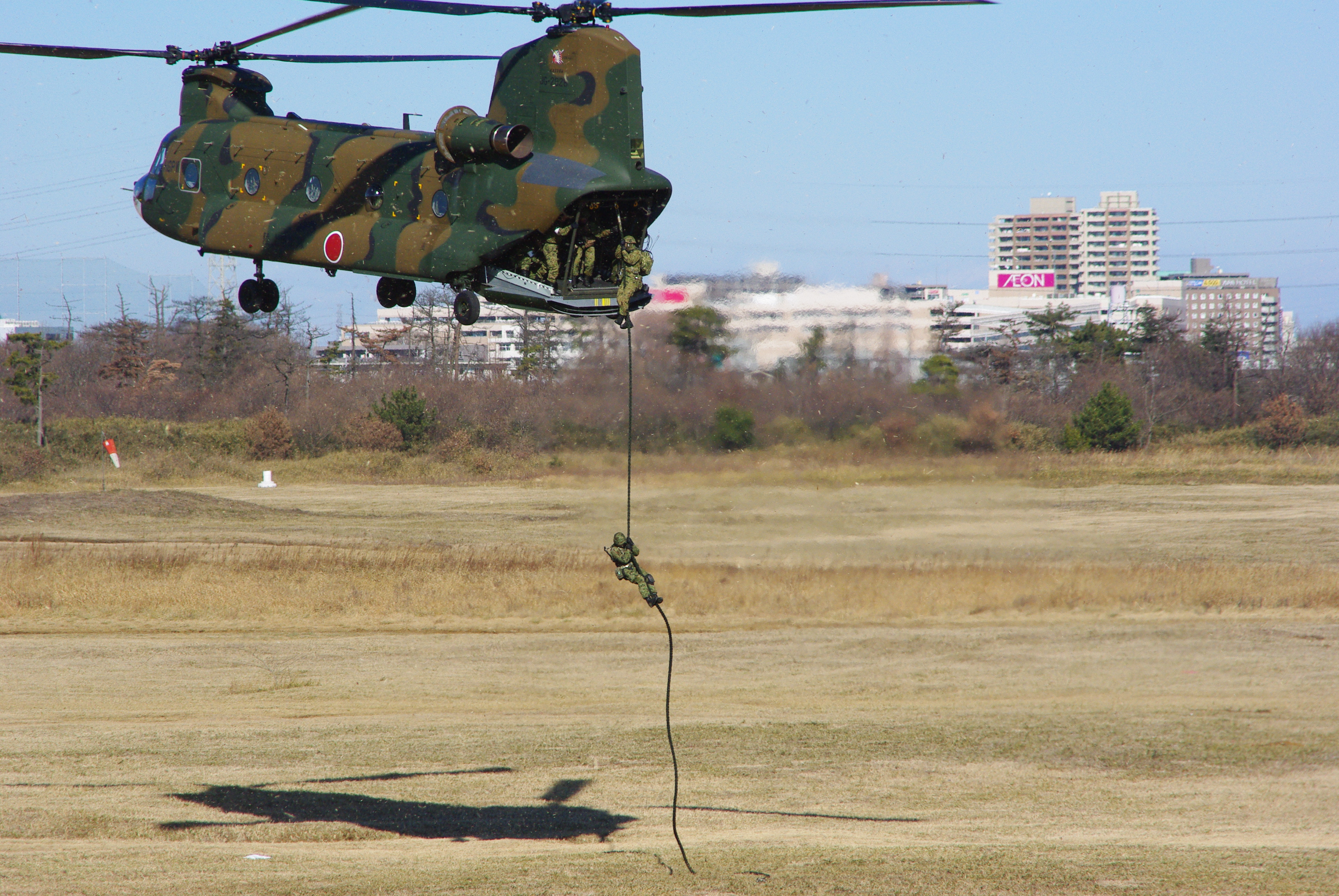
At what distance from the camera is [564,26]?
43.7ft

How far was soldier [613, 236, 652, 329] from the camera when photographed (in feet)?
43.7

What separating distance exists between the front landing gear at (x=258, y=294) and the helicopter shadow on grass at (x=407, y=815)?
31.9 ft

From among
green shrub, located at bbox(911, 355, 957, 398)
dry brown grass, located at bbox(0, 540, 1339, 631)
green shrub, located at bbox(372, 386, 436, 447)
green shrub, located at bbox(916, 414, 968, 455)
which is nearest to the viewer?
green shrub, located at bbox(911, 355, 957, 398)

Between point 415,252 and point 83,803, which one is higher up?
point 415,252

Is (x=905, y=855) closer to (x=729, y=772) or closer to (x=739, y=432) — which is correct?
(x=729, y=772)

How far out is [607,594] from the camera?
137ft

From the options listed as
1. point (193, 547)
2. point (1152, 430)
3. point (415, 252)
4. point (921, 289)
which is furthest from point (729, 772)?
point (193, 547)

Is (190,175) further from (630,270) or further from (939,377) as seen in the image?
(939,377)

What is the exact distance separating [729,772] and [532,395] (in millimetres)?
13478

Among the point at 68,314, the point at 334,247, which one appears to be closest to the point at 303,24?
the point at 334,247

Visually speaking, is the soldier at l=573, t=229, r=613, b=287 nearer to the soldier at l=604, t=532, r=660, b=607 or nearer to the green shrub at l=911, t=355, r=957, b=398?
the soldier at l=604, t=532, r=660, b=607

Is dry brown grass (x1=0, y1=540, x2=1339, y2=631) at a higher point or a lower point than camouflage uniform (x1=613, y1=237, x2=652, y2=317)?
lower

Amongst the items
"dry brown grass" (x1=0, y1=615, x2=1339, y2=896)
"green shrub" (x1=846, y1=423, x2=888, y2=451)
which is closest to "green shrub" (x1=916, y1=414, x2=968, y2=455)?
"green shrub" (x1=846, y1=423, x2=888, y2=451)

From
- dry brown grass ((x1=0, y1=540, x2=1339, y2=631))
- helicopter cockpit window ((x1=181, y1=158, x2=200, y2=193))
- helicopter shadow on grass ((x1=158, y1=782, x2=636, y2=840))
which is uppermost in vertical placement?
helicopter cockpit window ((x1=181, y1=158, x2=200, y2=193))
